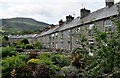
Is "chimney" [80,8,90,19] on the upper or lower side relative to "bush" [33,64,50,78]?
upper

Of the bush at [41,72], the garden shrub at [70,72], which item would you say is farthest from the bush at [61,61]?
the bush at [41,72]

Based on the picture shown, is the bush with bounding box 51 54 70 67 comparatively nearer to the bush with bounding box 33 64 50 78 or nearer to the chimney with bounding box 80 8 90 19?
the bush with bounding box 33 64 50 78

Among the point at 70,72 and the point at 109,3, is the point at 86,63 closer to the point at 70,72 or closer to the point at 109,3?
the point at 70,72

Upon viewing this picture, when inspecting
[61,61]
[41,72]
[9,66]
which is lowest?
[41,72]

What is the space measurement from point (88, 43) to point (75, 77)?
6.16 metres

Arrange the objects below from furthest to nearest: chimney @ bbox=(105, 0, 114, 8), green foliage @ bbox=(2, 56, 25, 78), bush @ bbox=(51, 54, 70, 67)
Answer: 1. chimney @ bbox=(105, 0, 114, 8)
2. bush @ bbox=(51, 54, 70, 67)
3. green foliage @ bbox=(2, 56, 25, 78)

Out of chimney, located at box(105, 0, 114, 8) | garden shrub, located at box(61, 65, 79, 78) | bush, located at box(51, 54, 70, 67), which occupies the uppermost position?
chimney, located at box(105, 0, 114, 8)

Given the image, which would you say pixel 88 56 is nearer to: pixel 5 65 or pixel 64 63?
pixel 5 65

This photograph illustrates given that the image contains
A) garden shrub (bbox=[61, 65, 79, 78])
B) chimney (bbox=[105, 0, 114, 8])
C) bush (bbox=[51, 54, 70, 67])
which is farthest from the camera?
chimney (bbox=[105, 0, 114, 8])

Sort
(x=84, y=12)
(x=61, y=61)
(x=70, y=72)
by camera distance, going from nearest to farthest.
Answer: (x=70, y=72), (x=61, y=61), (x=84, y=12)

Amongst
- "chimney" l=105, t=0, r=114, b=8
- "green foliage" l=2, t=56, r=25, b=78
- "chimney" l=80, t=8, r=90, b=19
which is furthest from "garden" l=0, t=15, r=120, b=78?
"chimney" l=80, t=8, r=90, b=19

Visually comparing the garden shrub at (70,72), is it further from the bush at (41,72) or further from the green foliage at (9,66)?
the green foliage at (9,66)

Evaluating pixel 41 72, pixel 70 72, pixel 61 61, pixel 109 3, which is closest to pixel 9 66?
pixel 41 72

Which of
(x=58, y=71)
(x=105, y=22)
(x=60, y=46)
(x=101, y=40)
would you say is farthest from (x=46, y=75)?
(x=60, y=46)
